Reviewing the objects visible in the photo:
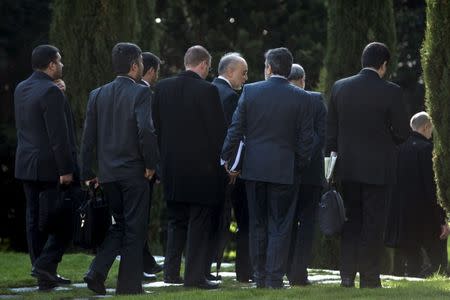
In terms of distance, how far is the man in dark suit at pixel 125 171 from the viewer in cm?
991

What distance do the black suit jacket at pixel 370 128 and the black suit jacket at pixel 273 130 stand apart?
0.33 m

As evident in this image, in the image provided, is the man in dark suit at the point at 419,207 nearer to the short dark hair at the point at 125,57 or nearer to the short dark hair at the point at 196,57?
the short dark hair at the point at 196,57

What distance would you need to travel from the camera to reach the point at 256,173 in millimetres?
10281

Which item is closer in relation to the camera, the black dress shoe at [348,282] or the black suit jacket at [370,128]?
the black suit jacket at [370,128]

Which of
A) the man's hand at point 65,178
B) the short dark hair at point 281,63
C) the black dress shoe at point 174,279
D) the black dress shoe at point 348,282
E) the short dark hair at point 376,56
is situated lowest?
the black dress shoe at point 174,279

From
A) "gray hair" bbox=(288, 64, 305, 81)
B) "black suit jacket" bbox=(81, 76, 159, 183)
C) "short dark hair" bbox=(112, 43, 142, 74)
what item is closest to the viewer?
"black suit jacket" bbox=(81, 76, 159, 183)

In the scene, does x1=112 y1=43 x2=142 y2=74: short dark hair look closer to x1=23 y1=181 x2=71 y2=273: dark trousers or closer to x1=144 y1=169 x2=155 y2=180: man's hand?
x1=144 y1=169 x2=155 y2=180: man's hand

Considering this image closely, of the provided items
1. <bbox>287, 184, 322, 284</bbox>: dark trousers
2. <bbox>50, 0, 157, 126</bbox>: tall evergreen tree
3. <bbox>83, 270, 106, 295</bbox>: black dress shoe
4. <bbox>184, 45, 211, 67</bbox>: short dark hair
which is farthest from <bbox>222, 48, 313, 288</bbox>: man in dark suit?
<bbox>50, 0, 157, 126</bbox>: tall evergreen tree

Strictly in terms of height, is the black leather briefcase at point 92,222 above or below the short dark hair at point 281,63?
below

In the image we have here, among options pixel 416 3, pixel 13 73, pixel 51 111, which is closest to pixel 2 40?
pixel 13 73

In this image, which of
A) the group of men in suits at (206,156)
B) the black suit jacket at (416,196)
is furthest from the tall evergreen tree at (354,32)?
the group of men in suits at (206,156)

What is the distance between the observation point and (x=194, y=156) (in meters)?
10.7

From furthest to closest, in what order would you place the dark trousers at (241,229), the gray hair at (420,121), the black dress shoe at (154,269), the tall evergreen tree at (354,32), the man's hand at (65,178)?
the tall evergreen tree at (354,32) < the gray hair at (420,121) < the black dress shoe at (154,269) < the dark trousers at (241,229) < the man's hand at (65,178)

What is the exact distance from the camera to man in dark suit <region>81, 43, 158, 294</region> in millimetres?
9906
